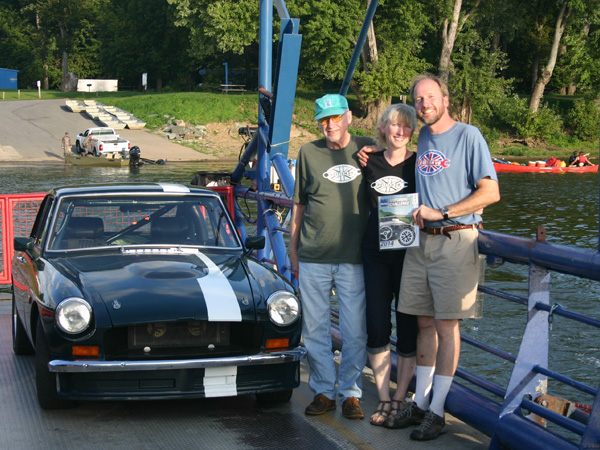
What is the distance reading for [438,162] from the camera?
490 cm

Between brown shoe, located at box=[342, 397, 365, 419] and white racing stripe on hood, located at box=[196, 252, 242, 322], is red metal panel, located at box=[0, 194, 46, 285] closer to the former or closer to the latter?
white racing stripe on hood, located at box=[196, 252, 242, 322]

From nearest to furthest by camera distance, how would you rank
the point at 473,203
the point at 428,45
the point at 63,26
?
1. the point at 473,203
2. the point at 428,45
3. the point at 63,26

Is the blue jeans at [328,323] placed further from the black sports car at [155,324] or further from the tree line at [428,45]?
the tree line at [428,45]

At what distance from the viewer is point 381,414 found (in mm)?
5414

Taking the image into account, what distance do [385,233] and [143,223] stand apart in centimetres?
263

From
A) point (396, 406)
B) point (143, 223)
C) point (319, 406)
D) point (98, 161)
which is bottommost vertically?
point (98, 161)

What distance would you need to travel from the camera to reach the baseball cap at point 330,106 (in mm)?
5449

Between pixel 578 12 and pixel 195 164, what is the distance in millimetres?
28609

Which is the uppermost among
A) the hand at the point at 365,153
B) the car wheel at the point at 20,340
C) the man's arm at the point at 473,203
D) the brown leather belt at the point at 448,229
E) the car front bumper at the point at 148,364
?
the hand at the point at 365,153

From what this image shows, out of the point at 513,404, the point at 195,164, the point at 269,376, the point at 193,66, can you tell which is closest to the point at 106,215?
the point at 269,376

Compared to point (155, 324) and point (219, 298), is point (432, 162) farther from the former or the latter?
point (155, 324)

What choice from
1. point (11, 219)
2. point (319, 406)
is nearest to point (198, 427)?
point (319, 406)

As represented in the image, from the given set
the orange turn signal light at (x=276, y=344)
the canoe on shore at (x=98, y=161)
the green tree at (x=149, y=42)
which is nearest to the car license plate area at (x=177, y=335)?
the orange turn signal light at (x=276, y=344)

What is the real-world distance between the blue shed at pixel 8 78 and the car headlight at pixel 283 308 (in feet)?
275
